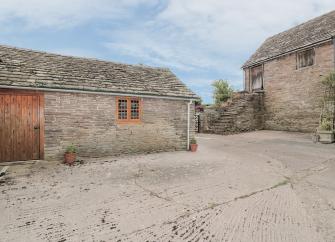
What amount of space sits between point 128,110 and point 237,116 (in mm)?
11953

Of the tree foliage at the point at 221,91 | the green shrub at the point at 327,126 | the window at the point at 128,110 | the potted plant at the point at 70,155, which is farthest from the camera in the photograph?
the tree foliage at the point at 221,91

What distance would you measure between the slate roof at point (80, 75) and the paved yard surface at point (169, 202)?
335cm

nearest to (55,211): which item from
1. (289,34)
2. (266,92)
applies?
(266,92)

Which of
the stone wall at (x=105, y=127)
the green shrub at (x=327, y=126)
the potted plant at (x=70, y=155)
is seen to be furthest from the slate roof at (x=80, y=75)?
the green shrub at (x=327, y=126)

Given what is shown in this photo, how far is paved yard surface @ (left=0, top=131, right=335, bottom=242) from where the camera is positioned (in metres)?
3.64

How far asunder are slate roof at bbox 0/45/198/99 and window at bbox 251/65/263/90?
12.3 meters

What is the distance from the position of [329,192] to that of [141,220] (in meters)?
4.73

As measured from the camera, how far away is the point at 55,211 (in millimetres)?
4422

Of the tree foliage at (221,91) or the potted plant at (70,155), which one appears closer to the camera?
the potted plant at (70,155)

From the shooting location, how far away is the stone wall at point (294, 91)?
1675 centimetres

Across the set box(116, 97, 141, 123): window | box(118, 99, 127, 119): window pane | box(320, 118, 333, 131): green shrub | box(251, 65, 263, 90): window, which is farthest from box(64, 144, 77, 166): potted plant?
box(251, 65, 263, 90): window

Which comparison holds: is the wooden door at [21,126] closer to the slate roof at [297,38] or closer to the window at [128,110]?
the window at [128,110]

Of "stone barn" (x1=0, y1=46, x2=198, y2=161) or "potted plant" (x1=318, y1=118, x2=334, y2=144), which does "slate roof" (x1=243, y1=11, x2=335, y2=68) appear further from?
"stone barn" (x1=0, y1=46, x2=198, y2=161)

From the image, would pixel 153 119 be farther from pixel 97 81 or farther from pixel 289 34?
pixel 289 34
